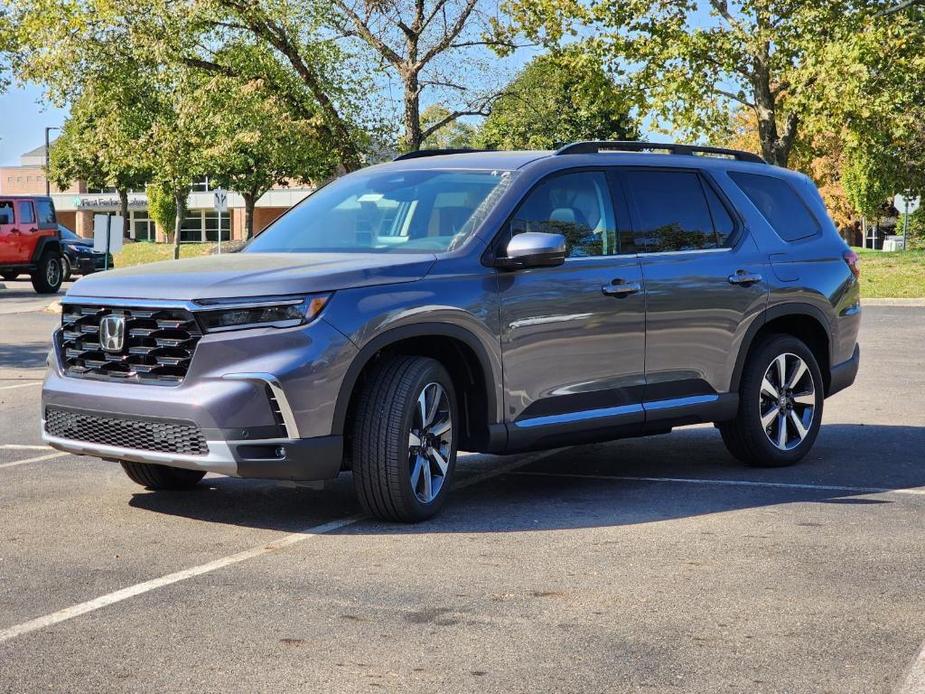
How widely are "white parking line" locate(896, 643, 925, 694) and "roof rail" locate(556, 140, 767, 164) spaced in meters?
3.71

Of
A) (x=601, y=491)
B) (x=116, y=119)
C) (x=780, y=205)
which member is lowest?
(x=601, y=491)

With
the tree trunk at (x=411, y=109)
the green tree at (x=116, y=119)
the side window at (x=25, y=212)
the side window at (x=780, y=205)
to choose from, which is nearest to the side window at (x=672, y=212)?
the side window at (x=780, y=205)

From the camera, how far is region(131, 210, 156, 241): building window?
115269 millimetres

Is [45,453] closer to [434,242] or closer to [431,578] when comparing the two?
[434,242]

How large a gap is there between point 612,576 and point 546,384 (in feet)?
5.60

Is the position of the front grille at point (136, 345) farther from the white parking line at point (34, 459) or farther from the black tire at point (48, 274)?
the black tire at point (48, 274)

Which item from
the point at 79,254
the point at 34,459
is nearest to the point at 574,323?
the point at 34,459

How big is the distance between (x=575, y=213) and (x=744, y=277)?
128 centimetres

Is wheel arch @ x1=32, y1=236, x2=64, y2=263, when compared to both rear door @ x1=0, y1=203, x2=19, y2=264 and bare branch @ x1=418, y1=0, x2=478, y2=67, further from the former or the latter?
bare branch @ x1=418, y1=0, x2=478, y2=67

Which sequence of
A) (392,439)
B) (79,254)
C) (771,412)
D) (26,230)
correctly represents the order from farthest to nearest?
(79,254) → (26,230) → (771,412) → (392,439)

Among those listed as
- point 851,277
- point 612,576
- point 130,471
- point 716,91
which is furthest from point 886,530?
point 716,91

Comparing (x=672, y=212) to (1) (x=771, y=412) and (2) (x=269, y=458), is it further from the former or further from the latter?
(2) (x=269, y=458)

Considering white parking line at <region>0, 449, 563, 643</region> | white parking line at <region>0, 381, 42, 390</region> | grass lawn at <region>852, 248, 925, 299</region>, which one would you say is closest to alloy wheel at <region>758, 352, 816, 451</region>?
white parking line at <region>0, 449, 563, 643</region>

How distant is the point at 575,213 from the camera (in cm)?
762
